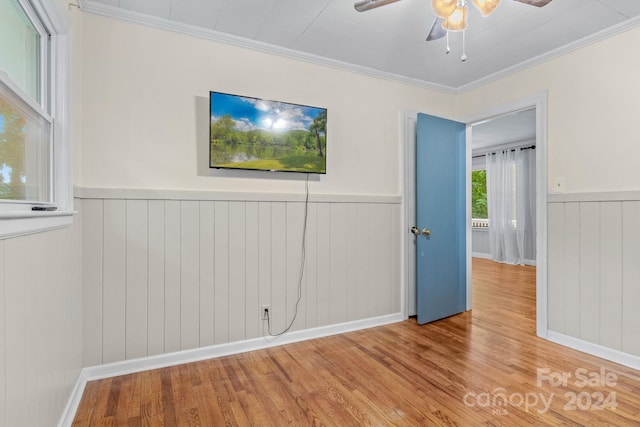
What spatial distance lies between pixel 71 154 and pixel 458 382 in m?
2.59

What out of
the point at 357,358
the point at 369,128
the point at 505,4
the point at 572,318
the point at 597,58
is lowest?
the point at 357,358

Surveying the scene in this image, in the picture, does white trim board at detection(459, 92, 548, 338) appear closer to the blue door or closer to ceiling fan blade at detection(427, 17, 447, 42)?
the blue door

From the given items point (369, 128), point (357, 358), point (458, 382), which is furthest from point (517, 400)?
point (369, 128)

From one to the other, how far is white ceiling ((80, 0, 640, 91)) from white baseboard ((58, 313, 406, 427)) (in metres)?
2.27

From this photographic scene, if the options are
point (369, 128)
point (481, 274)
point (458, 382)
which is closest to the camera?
point (458, 382)

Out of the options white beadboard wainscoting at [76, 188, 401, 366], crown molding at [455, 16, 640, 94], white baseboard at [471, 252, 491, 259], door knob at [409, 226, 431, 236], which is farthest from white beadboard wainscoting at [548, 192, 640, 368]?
white baseboard at [471, 252, 491, 259]

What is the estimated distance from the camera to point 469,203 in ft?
11.8

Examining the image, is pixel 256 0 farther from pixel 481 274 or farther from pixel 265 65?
pixel 481 274

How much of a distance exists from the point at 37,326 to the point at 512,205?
23.6 feet

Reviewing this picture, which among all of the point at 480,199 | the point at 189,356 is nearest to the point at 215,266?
the point at 189,356

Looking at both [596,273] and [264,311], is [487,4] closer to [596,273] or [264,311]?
[596,273]

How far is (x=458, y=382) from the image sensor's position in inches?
81.9

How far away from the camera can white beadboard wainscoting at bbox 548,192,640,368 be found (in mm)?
2322

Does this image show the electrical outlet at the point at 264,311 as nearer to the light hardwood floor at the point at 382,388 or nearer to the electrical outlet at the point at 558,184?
the light hardwood floor at the point at 382,388
